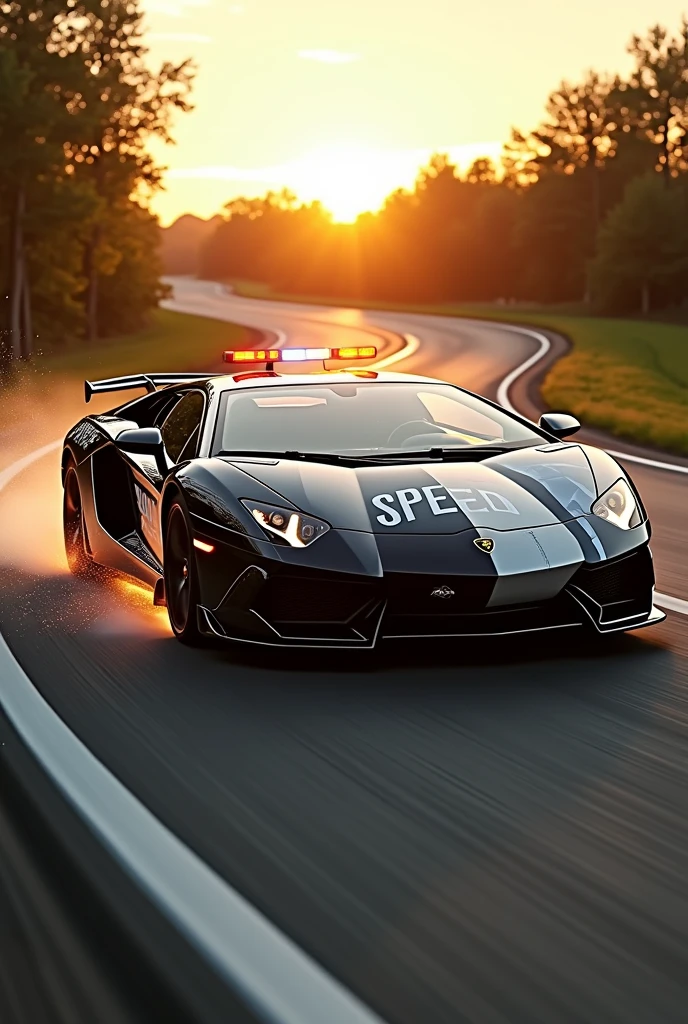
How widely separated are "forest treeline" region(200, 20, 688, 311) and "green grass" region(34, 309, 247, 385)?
35804 millimetres

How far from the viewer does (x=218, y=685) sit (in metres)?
5.96

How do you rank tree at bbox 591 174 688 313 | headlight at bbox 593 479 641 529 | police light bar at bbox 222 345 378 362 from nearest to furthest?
headlight at bbox 593 479 641 529 → police light bar at bbox 222 345 378 362 → tree at bbox 591 174 688 313

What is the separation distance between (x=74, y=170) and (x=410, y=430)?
196 ft

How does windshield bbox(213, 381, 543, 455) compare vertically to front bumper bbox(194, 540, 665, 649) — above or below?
above

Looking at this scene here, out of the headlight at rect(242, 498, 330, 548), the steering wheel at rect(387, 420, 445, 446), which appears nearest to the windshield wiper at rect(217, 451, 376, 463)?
the steering wheel at rect(387, 420, 445, 446)

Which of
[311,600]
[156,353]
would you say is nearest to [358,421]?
[311,600]

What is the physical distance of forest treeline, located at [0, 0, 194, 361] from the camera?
51.8 metres

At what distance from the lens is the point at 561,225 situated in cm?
11556

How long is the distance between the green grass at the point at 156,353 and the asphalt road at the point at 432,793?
28625 mm

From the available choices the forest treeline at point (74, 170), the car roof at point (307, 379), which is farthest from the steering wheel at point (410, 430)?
the forest treeline at point (74, 170)

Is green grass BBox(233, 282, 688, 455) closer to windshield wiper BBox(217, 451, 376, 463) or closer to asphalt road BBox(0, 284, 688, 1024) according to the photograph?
windshield wiper BBox(217, 451, 376, 463)

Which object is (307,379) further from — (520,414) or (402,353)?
(402,353)

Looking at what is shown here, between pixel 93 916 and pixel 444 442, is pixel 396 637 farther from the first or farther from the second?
pixel 93 916

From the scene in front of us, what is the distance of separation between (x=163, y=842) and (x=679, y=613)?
151 inches
